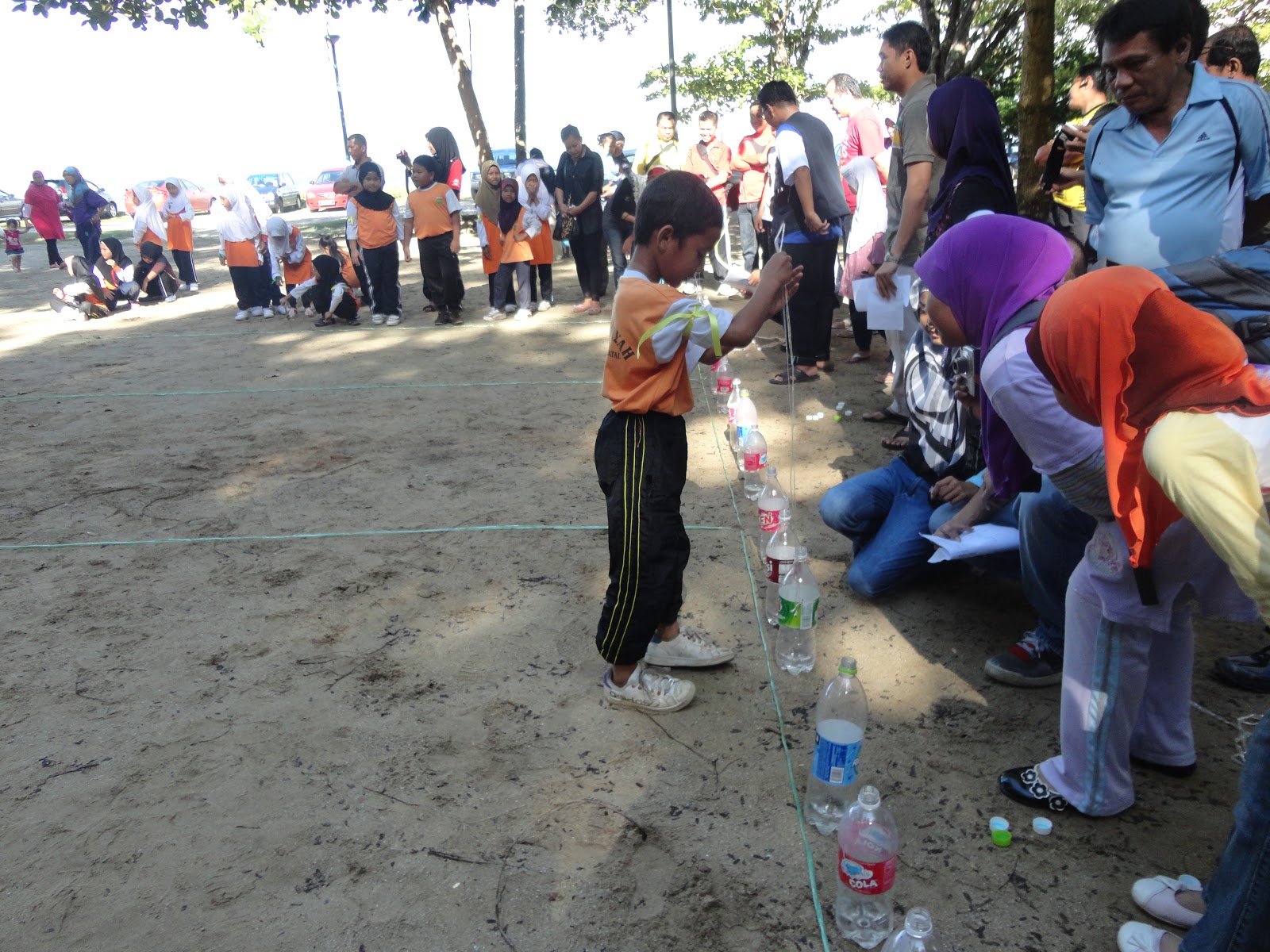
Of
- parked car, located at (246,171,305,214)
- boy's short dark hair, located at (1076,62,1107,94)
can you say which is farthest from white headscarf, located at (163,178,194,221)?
parked car, located at (246,171,305,214)

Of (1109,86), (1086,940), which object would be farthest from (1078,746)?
(1109,86)

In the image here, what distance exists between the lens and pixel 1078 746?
7.79 feet

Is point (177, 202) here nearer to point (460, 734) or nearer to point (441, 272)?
point (441, 272)

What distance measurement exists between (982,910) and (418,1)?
16.4 metres

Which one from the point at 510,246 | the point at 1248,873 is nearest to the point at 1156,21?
the point at 1248,873

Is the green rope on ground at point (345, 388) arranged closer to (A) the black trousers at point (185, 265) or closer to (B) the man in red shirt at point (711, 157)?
(B) the man in red shirt at point (711, 157)

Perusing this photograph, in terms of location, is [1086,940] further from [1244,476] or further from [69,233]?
[69,233]

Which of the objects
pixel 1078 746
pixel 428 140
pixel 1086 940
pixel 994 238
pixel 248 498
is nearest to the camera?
pixel 1086 940

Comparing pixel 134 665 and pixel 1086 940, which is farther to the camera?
pixel 134 665

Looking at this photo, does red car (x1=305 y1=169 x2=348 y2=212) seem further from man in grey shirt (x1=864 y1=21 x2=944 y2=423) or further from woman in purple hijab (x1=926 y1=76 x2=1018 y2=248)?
woman in purple hijab (x1=926 y1=76 x2=1018 y2=248)

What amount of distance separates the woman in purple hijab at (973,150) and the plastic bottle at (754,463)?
1513mm

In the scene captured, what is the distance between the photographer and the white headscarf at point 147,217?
12.3 metres

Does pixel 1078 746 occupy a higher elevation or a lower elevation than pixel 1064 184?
lower

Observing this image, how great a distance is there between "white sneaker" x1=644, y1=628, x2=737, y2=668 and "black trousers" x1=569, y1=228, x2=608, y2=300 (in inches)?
312
